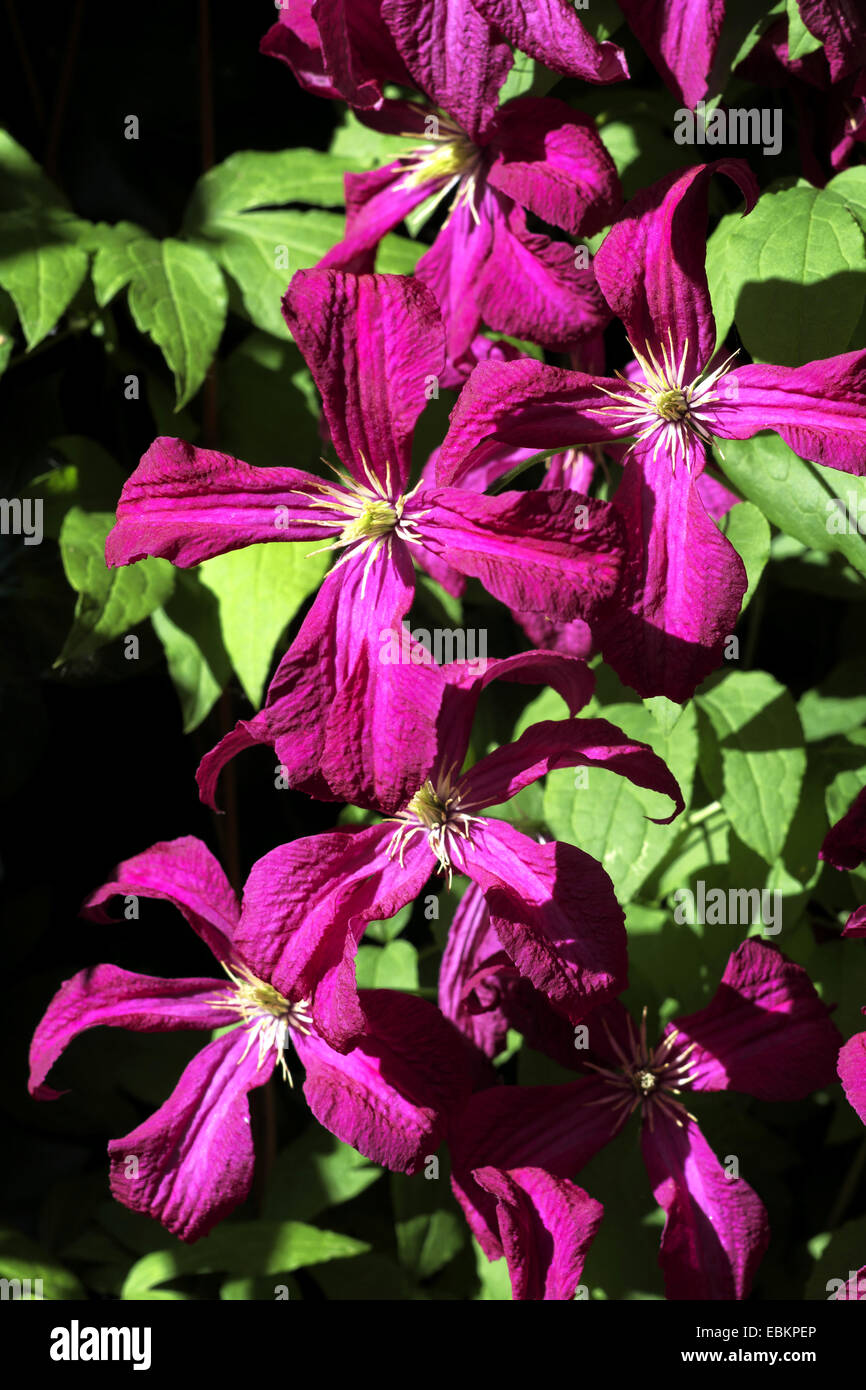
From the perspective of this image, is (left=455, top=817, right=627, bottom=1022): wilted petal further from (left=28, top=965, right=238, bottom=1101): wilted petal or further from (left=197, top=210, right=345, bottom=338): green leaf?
(left=197, top=210, right=345, bottom=338): green leaf

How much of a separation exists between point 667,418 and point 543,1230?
0.52 metres

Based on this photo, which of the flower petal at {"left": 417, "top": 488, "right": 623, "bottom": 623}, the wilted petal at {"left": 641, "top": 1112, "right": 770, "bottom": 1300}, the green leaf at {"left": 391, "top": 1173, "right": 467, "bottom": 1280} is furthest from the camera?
the green leaf at {"left": 391, "top": 1173, "right": 467, "bottom": 1280}

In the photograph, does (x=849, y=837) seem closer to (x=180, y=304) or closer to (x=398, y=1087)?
(x=398, y=1087)

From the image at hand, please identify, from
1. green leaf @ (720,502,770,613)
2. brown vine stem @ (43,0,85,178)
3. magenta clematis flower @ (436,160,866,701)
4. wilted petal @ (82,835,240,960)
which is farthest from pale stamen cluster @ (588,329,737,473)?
brown vine stem @ (43,0,85,178)

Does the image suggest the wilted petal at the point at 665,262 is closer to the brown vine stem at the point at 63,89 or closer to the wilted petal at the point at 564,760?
the wilted petal at the point at 564,760

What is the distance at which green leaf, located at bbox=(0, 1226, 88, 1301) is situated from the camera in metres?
1.10

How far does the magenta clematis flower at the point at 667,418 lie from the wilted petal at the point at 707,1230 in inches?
15.7

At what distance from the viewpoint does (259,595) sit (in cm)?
108

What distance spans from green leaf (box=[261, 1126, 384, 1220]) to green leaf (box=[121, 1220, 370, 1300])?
0.06 ft

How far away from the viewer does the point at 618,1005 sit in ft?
3.12

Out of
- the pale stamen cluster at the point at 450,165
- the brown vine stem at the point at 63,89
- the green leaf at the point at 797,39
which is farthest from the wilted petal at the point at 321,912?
the brown vine stem at the point at 63,89

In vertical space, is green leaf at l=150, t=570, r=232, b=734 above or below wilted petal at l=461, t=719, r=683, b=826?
above

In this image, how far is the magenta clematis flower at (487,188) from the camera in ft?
2.61

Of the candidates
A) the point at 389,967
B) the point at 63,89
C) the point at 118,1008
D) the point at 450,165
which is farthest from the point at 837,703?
the point at 63,89
